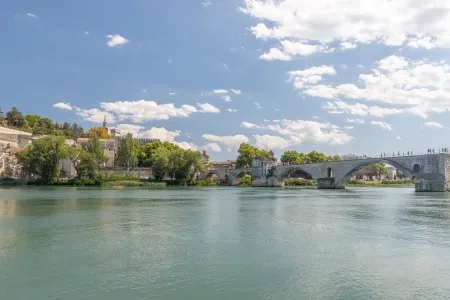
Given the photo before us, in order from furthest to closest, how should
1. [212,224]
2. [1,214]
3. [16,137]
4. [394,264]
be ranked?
[16,137] → [1,214] → [212,224] → [394,264]

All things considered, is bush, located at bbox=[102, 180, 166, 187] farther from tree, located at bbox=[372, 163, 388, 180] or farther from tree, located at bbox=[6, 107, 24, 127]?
tree, located at bbox=[372, 163, 388, 180]

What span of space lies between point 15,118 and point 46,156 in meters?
48.1

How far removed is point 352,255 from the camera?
1422 cm

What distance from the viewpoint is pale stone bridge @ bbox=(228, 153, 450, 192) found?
54.3 metres

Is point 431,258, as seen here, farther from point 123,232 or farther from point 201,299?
point 123,232

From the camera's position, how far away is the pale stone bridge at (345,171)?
54312 millimetres

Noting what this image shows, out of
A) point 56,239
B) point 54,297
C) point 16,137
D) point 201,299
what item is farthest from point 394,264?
point 16,137

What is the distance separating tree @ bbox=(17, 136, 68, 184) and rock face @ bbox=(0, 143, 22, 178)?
1653cm

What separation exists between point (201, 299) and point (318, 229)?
12011 millimetres

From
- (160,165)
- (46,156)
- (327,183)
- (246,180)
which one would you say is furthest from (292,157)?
(46,156)

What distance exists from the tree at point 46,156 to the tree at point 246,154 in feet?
159

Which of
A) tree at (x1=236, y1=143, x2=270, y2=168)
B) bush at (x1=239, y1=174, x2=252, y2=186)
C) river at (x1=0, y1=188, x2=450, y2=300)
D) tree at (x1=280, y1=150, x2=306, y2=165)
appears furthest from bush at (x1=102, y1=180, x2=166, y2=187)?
river at (x1=0, y1=188, x2=450, y2=300)

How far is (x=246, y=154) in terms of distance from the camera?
355 feet

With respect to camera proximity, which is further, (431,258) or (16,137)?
(16,137)
